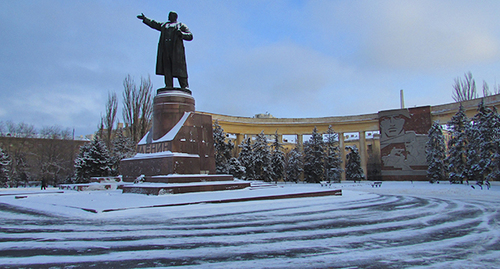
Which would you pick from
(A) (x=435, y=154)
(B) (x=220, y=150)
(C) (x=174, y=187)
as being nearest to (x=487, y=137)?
(A) (x=435, y=154)

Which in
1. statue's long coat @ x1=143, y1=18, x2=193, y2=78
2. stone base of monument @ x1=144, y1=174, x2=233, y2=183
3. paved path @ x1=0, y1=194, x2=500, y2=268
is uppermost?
statue's long coat @ x1=143, y1=18, x2=193, y2=78

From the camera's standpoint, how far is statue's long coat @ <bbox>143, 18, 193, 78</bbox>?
12.4m

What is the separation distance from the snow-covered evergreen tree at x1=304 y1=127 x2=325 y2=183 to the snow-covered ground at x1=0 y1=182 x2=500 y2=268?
28205 millimetres

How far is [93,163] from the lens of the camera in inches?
1028

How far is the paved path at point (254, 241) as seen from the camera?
9.75 feet

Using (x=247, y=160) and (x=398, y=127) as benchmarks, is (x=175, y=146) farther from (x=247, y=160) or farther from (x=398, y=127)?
(x=398, y=127)

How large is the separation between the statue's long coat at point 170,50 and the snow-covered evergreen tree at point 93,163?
16.8m

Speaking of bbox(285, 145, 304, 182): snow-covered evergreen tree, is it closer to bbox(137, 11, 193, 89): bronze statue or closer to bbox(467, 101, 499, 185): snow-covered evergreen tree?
bbox(467, 101, 499, 185): snow-covered evergreen tree

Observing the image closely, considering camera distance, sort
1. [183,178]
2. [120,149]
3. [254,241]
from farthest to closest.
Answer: [120,149] → [183,178] → [254,241]

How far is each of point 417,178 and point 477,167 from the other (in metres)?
9.35

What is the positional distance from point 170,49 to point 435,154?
2683 centimetres

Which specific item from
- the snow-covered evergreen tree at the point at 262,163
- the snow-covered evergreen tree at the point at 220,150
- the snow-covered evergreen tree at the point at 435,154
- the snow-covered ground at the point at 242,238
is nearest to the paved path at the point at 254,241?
the snow-covered ground at the point at 242,238

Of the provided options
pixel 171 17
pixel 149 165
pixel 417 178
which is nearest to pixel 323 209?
pixel 149 165

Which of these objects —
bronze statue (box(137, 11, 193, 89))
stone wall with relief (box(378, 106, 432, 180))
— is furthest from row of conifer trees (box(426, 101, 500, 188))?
bronze statue (box(137, 11, 193, 89))
